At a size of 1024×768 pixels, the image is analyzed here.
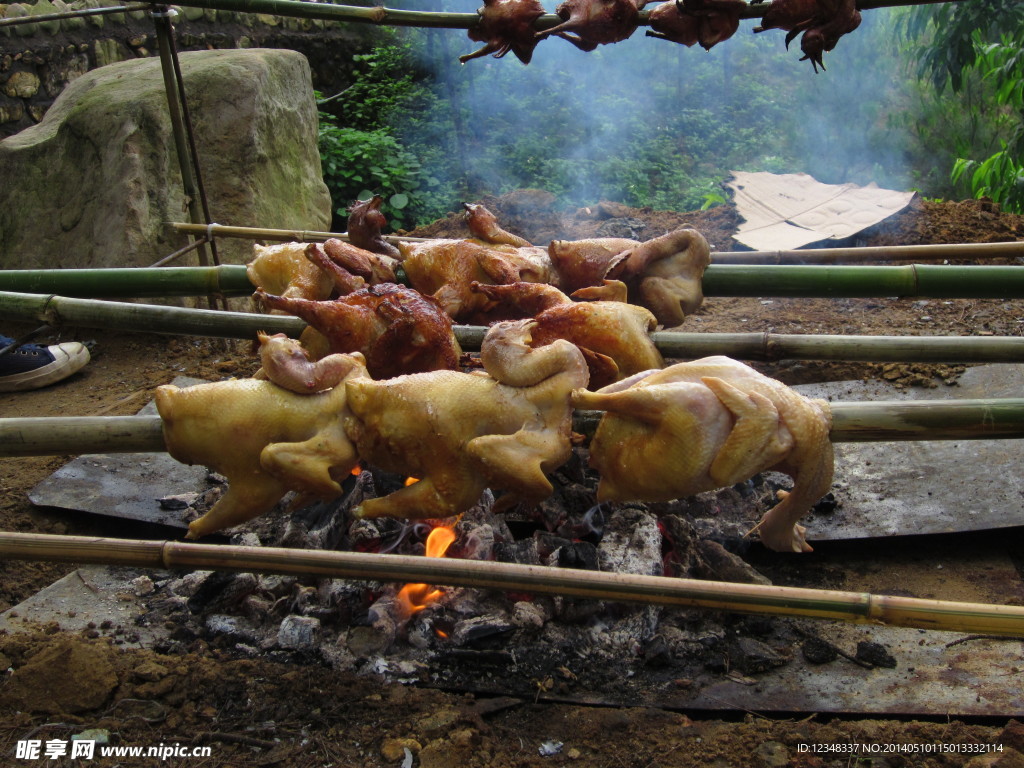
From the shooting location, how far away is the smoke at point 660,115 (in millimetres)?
12781

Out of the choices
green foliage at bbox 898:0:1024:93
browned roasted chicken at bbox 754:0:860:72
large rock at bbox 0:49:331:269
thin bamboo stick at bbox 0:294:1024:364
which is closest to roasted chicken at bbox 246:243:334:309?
thin bamboo stick at bbox 0:294:1024:364

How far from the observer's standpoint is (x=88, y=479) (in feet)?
14.3

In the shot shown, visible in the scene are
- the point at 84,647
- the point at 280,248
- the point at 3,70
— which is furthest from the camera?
the point at 3,70

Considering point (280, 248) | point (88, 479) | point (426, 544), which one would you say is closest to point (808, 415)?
point (426, 544)

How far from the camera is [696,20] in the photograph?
4059mm

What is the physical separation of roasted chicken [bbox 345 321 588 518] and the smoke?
9736 millimetres

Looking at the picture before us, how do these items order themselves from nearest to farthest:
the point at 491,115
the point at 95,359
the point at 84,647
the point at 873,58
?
the point at 84,647 → the point at 95,359 → the point at 491,115 → the point at 873,58

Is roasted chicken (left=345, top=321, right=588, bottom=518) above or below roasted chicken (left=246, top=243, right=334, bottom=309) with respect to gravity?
below

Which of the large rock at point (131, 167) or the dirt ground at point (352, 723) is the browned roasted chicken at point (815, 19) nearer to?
the dirt ground at point (352, 723)

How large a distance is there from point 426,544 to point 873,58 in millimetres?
16561

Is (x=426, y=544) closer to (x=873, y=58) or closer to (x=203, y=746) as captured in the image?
(x=203, y=746)

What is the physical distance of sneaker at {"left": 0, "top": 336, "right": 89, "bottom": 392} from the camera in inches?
239

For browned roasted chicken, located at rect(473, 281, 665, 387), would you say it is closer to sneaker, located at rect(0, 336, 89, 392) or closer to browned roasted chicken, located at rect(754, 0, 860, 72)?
browned roasted chicken, located at rect(754, 0, 860, 72)

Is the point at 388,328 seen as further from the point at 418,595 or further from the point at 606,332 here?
the point at 418,595
